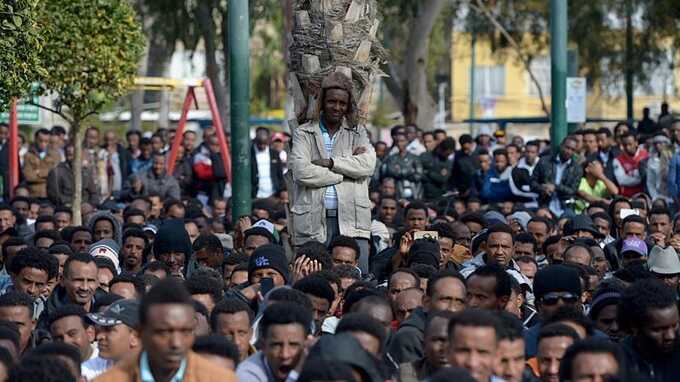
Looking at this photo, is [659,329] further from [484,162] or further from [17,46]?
[484,162]

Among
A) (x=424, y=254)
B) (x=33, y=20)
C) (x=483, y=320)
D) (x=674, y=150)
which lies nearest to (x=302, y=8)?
(x=33, y=20)

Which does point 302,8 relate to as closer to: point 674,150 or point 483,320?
point 674,150

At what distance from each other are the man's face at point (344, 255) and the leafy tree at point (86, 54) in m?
5.15

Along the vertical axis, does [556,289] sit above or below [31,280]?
above

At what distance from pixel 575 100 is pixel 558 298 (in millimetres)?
12642

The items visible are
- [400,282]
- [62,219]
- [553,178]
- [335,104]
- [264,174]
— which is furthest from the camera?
[264,174]

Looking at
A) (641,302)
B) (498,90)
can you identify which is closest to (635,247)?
(641,302)

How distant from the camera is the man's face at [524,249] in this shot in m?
15.3

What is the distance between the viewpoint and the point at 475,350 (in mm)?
8055

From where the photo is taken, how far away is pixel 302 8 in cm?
1650

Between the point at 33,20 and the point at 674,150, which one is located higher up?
the point at 33,20

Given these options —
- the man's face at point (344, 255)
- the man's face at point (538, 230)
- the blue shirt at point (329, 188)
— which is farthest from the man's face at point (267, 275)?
the man's face at point (538, 230)

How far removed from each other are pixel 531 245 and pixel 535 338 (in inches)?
215

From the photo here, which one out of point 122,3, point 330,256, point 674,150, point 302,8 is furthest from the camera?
point 674,150
